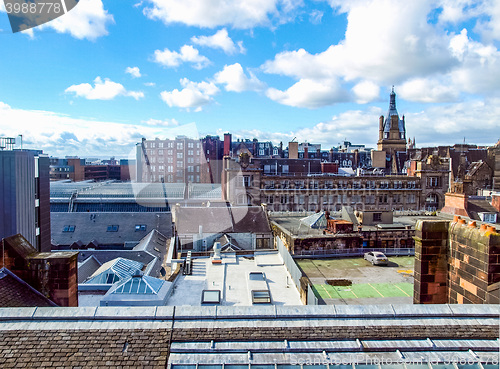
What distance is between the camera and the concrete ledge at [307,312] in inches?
303

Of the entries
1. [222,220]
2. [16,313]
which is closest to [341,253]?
[222,220]

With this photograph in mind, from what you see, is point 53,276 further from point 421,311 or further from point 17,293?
point 421,311

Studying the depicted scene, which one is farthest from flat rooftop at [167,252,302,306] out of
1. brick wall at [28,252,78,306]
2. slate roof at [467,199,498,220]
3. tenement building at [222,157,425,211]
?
tenement building at [222,157,425,211]

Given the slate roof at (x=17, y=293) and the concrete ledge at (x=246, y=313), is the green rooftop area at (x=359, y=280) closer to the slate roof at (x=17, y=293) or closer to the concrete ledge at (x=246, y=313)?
the concrete ledge at (x=246, y=313)

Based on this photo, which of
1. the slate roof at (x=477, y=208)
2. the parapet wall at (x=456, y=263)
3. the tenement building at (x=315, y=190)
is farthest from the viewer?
the tenement building at (x=315, y=190)

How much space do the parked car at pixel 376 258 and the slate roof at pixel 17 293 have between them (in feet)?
58.9

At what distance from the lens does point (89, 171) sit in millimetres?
116625

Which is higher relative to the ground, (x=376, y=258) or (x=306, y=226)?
(x=306, y=226)

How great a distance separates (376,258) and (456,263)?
12.8m

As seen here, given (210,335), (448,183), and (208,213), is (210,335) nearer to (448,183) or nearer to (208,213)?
(208,213)

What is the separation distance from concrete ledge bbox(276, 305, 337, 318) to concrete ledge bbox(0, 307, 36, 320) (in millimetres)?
5329

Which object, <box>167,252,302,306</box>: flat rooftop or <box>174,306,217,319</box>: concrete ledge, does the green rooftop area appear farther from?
<box>174,306,217,319</box>: concrete ledge

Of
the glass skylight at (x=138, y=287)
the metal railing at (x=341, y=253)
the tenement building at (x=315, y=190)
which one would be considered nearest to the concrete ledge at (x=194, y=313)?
the glass skylight at (x=138, y=287)

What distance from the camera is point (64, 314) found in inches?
295
